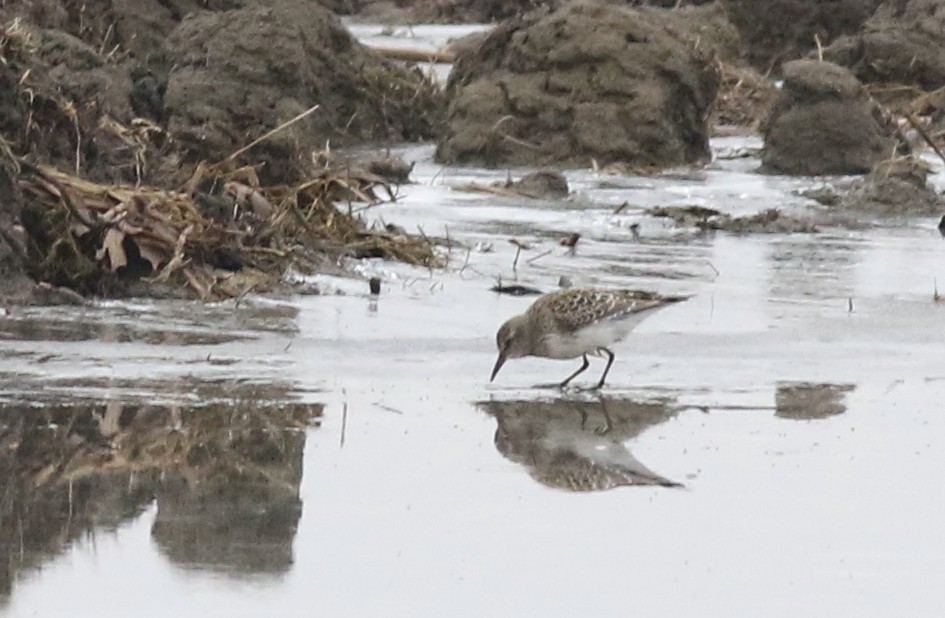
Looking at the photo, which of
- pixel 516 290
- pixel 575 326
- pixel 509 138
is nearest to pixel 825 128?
pixel 509 138

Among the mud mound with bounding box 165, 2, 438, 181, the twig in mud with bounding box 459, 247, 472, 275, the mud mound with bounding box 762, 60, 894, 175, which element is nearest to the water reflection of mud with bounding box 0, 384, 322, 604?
the twig in mud with bounding box 459, 247, 472, 275

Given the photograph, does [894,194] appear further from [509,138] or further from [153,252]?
[153,252]

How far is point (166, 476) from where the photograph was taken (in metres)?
6.78

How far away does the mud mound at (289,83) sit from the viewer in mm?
15797

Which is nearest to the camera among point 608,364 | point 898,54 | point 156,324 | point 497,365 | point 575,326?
point 497,365

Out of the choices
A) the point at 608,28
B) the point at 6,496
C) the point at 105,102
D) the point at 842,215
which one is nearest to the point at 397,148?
the point at 608,28

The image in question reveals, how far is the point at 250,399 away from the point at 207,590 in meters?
2.70

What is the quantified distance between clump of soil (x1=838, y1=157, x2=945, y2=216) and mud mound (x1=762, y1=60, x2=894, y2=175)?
1.26 meters

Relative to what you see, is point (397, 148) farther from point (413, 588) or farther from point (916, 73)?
point (413, 588)

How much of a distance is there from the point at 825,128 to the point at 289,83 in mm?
4322

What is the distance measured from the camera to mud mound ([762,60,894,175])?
56.2 ft

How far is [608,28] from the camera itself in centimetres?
1784

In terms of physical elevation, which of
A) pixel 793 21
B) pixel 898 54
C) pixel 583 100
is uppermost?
pixel 793 21

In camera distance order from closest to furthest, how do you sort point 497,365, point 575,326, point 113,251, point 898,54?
point 497,365 → point 575,326 → point 113,251 → point 898,54
